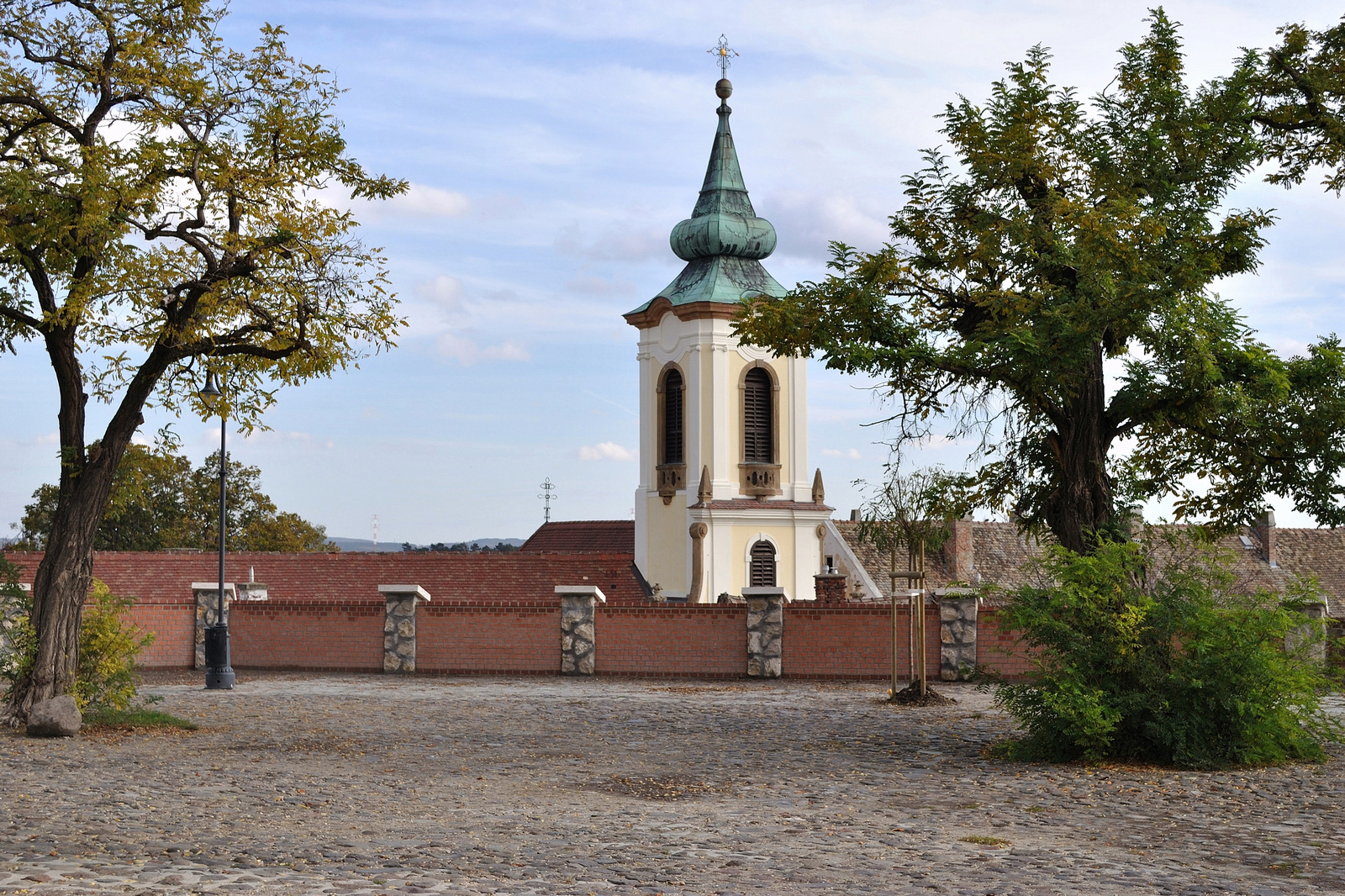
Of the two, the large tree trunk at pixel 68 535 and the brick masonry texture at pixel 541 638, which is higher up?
the large tree trunk at pixel 68 535

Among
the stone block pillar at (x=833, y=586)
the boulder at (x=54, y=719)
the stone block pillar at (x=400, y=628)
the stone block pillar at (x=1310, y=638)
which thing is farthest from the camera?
the stone block pillar at (x=833, y=586)

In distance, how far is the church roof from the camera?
138ft

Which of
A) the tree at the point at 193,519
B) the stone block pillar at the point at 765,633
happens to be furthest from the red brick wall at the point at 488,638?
the tree at the point at 193,519

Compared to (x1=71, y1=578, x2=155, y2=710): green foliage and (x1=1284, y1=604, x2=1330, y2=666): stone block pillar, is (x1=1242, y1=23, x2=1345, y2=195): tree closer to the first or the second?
(x1=1284, y1=604, x2=1330, y2=666): stone block pillar

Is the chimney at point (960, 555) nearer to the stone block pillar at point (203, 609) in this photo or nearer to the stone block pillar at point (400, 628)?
the stone block pillar at point (400, 628)

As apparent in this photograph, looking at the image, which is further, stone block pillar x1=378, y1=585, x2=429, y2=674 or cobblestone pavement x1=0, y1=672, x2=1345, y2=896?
stone block pillar x1=378, y1=585, x2=429, y2=674

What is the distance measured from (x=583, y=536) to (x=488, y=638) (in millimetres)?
34397

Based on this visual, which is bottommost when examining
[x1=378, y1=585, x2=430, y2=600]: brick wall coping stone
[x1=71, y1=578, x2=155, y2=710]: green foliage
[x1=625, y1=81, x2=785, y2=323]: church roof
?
[x1=71, y1=578, x2=155, y2=710]: green foliage

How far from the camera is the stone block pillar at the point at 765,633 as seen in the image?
78.4ft

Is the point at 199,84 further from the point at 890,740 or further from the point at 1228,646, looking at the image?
the point at 1228,646

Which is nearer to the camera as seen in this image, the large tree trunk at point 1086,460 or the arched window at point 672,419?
the large tree trunk at point 1086,460

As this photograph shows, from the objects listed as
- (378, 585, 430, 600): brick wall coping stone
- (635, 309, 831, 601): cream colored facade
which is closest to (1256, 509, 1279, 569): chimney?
(635, 309, 831, 601): cream colored facade

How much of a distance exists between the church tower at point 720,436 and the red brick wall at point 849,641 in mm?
16576

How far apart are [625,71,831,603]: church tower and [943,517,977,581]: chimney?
33.6ft
